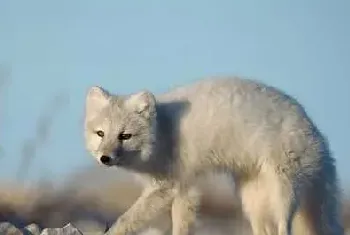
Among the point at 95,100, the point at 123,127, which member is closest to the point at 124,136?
the point at 123,127

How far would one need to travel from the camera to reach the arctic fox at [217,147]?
955cm

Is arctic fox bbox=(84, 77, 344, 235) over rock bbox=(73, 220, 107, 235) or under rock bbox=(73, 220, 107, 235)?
over

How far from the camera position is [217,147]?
31.6ft

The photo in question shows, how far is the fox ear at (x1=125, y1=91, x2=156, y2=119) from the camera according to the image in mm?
9570

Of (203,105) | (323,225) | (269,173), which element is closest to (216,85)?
A: (203,105)

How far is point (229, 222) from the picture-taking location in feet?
37.6

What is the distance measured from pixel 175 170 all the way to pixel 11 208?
191 inches

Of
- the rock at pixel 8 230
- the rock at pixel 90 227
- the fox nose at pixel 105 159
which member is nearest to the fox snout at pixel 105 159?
the fox nose at pixel 105 159

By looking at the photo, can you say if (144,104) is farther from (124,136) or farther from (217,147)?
(217,147)

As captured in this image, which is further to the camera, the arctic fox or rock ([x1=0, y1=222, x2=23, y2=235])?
rock ([x1=0, y1=222, x2=23, y2=235])

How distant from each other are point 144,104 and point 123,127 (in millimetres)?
270

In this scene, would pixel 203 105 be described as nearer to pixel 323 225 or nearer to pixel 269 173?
pixel 269 173

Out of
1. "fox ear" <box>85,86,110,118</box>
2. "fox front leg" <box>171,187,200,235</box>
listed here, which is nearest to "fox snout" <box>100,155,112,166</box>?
"fox ear" <box>85,86,110,118</box>

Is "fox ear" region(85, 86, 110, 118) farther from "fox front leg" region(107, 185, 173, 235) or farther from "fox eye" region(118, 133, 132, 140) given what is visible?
"fox front leg" region(107, 185, 173, 235)
